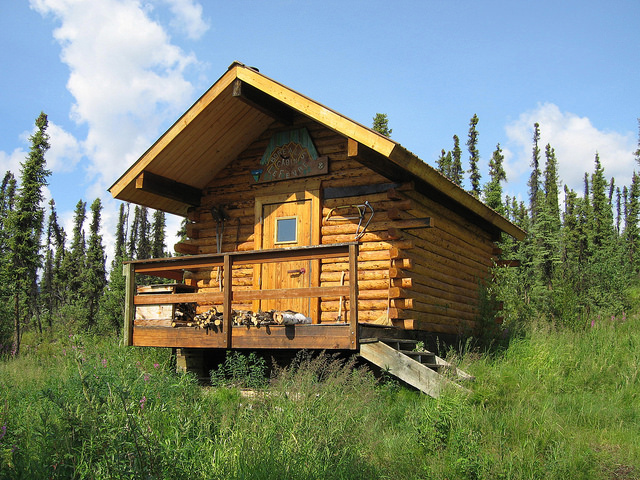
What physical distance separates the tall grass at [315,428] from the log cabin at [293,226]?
4.64 ft

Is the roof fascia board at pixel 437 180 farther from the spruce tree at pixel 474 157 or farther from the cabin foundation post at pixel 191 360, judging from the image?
the spruce tree at pixel 474 157

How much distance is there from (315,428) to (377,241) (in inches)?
202

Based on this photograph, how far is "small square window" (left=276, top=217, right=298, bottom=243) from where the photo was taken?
37.6 ft

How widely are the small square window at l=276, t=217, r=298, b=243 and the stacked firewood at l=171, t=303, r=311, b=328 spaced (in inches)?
88.7

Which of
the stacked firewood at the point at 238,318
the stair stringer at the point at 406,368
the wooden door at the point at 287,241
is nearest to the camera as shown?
the stair stringer at the point at 406,368

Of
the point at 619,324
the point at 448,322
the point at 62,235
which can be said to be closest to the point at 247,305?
the point at 448,322

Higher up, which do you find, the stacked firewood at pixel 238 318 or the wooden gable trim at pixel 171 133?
the wooden gable trim at pixel 171 133

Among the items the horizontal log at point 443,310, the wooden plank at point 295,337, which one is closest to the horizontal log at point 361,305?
the horizontal log at point 443,310

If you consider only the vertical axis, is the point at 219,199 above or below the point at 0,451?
above

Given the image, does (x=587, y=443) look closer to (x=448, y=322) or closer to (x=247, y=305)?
(x=448, y=322)

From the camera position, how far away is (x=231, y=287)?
9367mm

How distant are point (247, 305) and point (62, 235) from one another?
62.1 m

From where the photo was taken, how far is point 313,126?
Answer: 11.6 metres

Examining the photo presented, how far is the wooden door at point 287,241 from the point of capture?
36.4 feet
